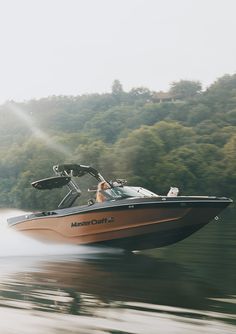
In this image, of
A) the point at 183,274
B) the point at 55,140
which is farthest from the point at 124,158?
the point at 183,274

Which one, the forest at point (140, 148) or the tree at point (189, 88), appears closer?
the forest at point (140, 148)

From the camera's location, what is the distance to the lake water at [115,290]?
923 cm

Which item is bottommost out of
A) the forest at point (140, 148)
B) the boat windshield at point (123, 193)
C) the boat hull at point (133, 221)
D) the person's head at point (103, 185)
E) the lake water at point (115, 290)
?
the lake water at point (115, 290)

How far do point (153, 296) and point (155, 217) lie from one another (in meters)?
6.40

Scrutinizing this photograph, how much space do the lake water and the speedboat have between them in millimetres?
414

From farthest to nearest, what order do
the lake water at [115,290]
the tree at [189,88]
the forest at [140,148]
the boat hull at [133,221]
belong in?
the tree at [189,88]
the forest at [140,148]
the boat hull at [133,221]
the lake water at [115,290]

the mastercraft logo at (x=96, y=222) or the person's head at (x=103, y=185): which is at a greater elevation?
the person's head at (x=103, y=185)

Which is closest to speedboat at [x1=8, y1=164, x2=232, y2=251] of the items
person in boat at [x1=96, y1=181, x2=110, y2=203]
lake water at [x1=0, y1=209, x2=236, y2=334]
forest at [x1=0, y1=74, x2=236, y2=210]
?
person in boat at [x1=96, y1=181, x2=110, y2=203]

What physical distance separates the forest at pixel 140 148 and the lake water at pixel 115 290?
174 ft

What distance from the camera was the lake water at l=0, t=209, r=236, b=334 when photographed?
9227 millimetres

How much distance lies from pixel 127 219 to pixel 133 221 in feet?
0.60

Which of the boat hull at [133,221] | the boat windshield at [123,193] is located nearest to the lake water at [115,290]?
the boat hull at [133,221]

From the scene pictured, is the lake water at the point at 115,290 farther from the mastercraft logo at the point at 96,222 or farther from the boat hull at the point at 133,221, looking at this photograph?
the mastercraft logo at the point at 96,222

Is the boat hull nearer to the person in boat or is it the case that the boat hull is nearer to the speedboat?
the speedboat
